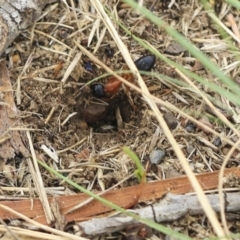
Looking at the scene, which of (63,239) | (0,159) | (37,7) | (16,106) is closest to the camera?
(63,239)

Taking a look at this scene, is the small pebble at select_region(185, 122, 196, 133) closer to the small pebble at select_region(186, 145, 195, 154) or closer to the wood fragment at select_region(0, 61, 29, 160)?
the small pebble at select_region(186, 145, 195, 154)

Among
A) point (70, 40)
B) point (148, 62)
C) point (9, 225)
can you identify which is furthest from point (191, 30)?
point (9, 225)

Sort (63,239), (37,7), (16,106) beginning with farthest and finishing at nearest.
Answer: (37,7) < (16,106) < (63,239)

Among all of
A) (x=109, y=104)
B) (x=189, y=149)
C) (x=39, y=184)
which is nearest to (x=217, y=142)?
(x=189, y=149)

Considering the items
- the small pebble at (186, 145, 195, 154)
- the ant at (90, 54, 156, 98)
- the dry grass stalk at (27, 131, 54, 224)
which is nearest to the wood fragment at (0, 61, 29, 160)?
the dry grass stalk at (27, 131, 54, 224)

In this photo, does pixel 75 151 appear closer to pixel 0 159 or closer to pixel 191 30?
pixel 0 159

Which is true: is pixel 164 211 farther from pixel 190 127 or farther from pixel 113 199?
pixel 190 127

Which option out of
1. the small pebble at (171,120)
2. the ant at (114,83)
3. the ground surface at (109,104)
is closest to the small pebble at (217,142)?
the ground surface at (109,104)

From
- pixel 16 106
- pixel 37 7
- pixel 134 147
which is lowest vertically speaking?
pixel 134 147
